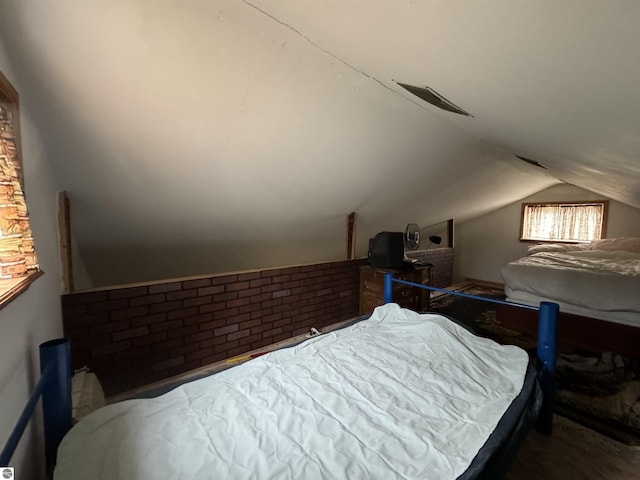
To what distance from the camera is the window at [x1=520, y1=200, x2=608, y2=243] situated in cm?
477

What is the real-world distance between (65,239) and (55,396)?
45.2 inches

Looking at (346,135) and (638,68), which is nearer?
(638,68)

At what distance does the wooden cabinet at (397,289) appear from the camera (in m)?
3.18

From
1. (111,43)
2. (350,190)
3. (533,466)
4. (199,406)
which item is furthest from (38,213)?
(533,466)

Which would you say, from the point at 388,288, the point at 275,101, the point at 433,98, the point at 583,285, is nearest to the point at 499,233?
the point at 583,285

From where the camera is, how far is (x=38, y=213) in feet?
4.69

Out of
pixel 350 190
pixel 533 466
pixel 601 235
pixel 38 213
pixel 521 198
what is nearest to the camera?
pixel 38 213

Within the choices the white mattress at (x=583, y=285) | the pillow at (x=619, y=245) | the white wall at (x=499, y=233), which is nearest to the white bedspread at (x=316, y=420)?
the white mattress at (x=583, y=285)

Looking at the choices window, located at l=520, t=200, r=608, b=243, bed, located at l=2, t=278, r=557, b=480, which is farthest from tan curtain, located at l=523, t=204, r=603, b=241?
bed, located at l=2, t=278, r=557, b=480

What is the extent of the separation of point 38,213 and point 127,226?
2.18ft

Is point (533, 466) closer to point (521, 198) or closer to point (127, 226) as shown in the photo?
point (127, 226)

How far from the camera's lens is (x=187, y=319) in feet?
8.31

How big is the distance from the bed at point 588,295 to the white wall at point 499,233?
65.6 inches

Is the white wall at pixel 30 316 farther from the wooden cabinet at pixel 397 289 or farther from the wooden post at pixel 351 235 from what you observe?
the wooden cabinet at pixel 397 289
